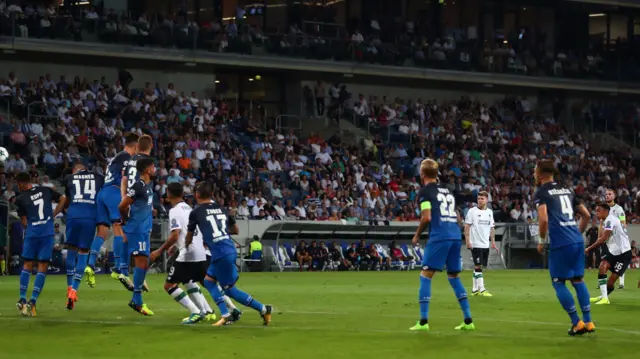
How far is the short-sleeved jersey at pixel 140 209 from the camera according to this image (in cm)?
1823

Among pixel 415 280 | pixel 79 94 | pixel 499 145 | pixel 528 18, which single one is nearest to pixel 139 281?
pixel 415 280

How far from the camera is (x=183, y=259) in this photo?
53.9ft

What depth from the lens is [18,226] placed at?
114 ft

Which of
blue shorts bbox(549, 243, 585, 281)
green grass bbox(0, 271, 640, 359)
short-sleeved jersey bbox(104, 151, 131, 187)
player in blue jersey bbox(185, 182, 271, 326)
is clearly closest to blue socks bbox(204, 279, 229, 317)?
player in blue jersey bbox(185, 182, 271, 326)

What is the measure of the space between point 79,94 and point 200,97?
944 centimetres

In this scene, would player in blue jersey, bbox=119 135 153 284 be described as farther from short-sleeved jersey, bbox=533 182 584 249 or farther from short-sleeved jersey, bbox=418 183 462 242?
short-sleeved jersey, bbox=533 182 584 249

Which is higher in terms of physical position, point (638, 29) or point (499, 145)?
point (638, 29)

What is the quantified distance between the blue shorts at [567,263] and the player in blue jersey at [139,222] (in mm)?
6230

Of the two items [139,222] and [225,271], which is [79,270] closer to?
[139,222]

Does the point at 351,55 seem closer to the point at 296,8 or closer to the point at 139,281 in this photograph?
the point at 296,8

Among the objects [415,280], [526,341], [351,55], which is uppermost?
[351,55]

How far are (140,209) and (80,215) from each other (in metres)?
1.28

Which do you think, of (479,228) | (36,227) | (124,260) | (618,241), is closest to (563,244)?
(124,260)

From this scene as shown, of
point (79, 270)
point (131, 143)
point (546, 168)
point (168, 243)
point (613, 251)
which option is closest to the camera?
point (546, 168)
